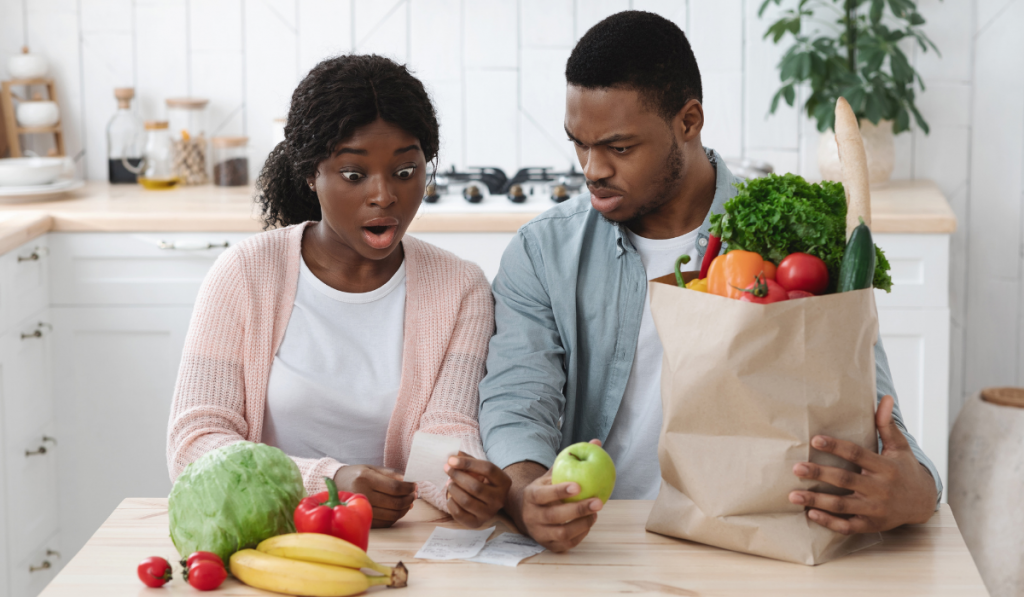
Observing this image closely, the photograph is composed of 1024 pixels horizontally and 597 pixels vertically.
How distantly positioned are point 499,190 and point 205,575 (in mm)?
2020

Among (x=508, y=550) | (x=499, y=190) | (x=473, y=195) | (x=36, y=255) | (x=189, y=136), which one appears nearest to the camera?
(x=508, y=550)

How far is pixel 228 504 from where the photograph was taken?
98 cm

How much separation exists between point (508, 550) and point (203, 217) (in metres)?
1.67

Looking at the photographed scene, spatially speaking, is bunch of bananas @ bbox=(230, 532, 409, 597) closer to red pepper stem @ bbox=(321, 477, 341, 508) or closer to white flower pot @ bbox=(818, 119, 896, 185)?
red pepper stem @ bbox=(321, 477, 341, 508)

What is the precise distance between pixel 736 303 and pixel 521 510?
354mm

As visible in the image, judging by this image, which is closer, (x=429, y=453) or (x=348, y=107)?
(x=429, y=453)

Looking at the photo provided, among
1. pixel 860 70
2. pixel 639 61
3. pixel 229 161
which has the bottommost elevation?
pixel 229 161

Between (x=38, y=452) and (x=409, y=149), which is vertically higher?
(x=409, y=149)

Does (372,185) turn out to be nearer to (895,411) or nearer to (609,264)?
(609,264)

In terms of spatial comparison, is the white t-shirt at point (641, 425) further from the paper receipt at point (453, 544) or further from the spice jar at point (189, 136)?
the spice jar at point (189, 136)

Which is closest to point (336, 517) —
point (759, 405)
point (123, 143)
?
point (759, 405)

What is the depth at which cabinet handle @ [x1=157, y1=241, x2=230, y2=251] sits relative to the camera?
249 cm

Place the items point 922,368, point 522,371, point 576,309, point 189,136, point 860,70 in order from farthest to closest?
point 189,136, point 860,70, point 922,368, point 576,309, point 522,371

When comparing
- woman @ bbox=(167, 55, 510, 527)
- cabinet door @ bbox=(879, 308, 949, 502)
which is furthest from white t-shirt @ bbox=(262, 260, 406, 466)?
cabinet door @ bbox=(879, 308, 949, 502)
